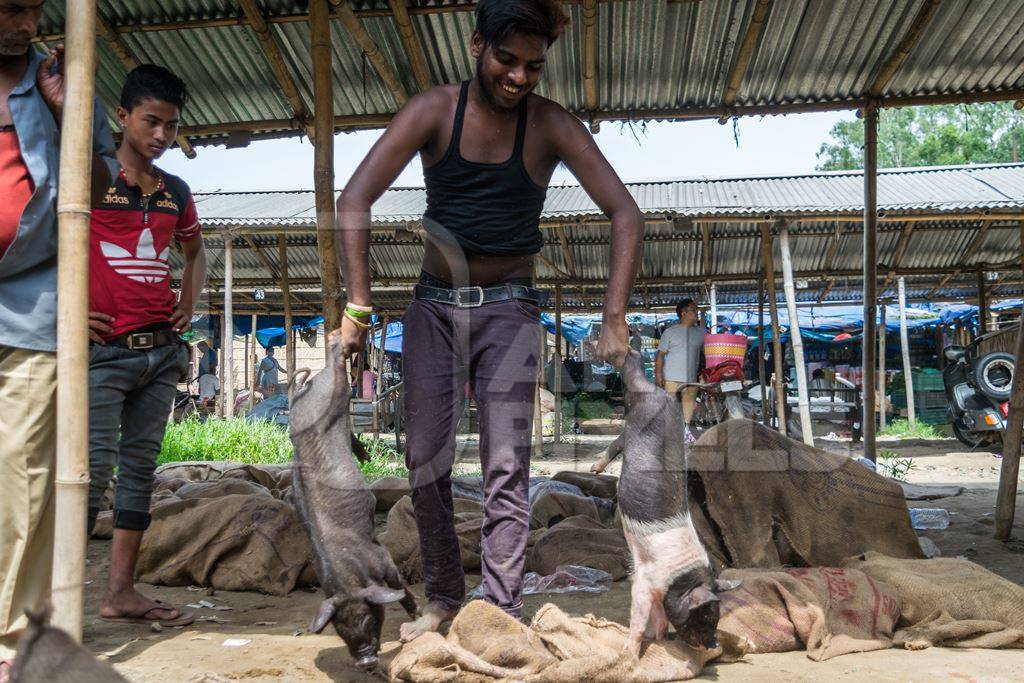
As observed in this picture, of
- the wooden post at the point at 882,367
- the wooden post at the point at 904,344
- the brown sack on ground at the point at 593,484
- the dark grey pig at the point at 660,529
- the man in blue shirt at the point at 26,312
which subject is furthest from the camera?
the wooden post at the point at 882,367

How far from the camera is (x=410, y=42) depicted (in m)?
5.24

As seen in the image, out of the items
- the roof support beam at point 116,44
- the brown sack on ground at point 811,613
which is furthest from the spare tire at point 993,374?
the roof support beam at point 116,44

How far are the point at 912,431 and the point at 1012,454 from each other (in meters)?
10.7

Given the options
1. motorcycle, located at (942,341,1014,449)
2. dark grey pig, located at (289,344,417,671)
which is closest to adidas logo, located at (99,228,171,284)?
dark grey pig, located at (289,344,417,671)

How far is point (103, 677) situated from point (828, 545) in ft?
11.1

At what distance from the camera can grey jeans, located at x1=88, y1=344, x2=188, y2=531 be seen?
9.73ft

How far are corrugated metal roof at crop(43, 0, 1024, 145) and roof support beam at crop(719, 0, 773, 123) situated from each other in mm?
62

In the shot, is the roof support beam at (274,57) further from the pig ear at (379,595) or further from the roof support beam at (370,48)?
the pig ear at (379,595)

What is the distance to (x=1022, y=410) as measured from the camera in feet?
15.4

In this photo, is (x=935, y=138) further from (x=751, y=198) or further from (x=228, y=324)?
(x=228, y=324)

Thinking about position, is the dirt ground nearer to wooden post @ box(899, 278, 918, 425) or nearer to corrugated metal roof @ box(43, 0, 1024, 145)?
corrugated metal roof @ box(43, 0, 1024, 145)

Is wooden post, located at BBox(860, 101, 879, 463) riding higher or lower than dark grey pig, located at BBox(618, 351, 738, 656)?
higher

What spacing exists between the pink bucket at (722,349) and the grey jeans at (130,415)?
9.56 m

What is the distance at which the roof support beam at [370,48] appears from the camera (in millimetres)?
4728
